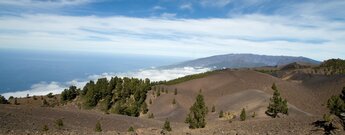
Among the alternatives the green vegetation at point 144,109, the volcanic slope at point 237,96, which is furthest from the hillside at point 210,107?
the green vegetation at point 144,109

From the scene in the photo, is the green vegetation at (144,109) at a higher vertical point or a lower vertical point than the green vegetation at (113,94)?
lower

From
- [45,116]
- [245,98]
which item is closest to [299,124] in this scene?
[45,116]

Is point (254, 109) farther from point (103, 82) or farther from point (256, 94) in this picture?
point (103, 82)

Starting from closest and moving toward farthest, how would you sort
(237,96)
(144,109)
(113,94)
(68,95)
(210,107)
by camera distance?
(144,109), (210,107), (237,96), (113,94), (68,95)

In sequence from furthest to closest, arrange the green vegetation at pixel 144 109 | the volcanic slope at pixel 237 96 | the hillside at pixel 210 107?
1. the green vegetation at pixel 144 109
2. the volcanic slope at pixel 237 96
3. the hillside at pixel 210 107

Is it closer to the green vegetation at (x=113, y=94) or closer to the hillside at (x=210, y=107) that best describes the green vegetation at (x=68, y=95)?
the green vegetation at (x=113, y=94)

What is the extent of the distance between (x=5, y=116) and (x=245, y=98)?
56503mm

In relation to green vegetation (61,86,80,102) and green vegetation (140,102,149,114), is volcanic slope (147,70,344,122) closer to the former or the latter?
green vegetation (140,102,149,114)

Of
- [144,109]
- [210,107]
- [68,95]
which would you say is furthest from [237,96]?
[68,95]

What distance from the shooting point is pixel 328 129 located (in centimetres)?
2783

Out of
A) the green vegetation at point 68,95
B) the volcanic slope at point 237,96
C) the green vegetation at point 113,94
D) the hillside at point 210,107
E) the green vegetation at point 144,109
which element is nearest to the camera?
the hillside at point 210,107

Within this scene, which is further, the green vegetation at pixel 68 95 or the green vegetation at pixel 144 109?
the green vegetation at pixel 68 95

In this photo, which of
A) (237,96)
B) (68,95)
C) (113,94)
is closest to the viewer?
(237,96)

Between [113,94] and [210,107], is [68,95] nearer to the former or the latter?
[113,94]
